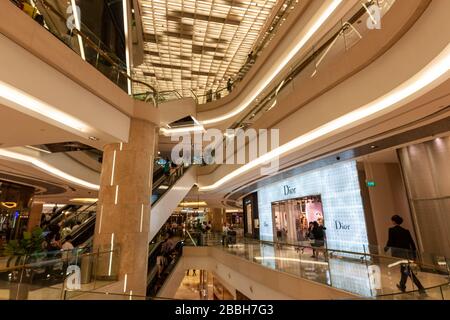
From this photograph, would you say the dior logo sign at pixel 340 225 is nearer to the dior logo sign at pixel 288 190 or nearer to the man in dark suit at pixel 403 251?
the dior logo sign at pixel 288 190

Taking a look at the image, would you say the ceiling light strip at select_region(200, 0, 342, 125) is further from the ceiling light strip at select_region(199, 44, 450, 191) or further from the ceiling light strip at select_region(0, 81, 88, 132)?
the ceiling light strip at select_region(0, 81, 88, 132)

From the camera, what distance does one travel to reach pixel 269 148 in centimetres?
749

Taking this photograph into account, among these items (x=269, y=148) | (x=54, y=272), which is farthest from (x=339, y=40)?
(x=54, y=272)

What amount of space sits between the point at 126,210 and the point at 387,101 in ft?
19.1

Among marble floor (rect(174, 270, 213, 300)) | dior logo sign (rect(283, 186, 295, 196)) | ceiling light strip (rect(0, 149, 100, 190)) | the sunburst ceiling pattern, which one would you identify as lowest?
marble floor (rect(174, 270, 213, 300))

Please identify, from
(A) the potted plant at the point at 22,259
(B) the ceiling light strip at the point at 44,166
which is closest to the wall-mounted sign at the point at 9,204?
(B) the ceiling light strip at the point at 44,166

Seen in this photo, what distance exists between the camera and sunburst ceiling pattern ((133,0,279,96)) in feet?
41.1

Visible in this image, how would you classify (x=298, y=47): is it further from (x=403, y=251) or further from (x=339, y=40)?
(x=403, y=251)

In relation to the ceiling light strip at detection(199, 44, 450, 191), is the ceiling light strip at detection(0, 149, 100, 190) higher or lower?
higher

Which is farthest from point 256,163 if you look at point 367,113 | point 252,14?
point 252,14

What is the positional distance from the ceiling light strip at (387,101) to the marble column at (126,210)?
12.1 ft

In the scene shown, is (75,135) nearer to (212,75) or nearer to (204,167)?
(204,167)

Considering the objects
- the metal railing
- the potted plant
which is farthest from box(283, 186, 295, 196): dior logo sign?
the potted plant

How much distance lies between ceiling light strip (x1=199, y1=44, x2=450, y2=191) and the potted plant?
5.75 m
